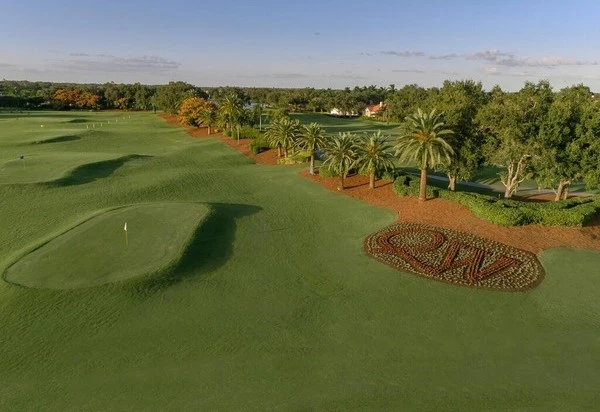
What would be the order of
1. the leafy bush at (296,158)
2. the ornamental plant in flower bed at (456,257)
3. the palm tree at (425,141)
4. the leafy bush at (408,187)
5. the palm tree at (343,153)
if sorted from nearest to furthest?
1. the ornamental plant in flower bed at (456,257)
2. the palm tree at (425,141)
3. the leafy bush at (408,187)
4. the palm tree at (343,153)
5. the leafy bush at (296,158)

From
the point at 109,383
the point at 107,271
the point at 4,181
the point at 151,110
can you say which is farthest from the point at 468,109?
the point at 151,110

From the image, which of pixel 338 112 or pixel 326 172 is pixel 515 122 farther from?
pixel 338 112

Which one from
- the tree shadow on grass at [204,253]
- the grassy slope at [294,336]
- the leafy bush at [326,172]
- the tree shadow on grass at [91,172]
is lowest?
the grassy slope at [294,336]

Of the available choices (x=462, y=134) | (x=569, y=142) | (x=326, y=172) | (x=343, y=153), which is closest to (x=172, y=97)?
(x=326, y=172)

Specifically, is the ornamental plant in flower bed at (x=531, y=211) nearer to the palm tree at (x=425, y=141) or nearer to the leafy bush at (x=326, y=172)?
the palm tree at (x=425, y=141)

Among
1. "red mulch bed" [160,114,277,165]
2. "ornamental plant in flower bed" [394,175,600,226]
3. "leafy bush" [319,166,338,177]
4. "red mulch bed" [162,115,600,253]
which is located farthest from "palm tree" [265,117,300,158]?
"ornamental plant in flower bed" [394,175,600,226]

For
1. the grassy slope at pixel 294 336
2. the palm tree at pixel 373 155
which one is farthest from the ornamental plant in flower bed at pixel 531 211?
the palm tree at pixel 373 155

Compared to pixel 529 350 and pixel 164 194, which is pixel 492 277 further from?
pixel 164 194
